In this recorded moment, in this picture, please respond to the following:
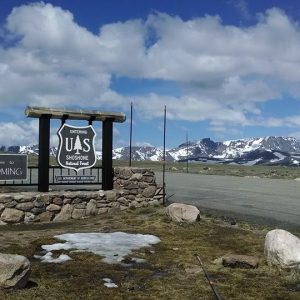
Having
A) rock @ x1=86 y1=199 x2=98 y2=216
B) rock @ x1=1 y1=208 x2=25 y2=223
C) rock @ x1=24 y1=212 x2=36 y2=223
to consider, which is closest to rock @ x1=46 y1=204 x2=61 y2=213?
rock @ x1=24 y1=212 x2=36 y2=223

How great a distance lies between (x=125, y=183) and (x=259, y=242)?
23.3 ft

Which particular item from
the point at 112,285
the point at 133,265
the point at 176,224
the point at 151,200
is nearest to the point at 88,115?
the point at 151,200

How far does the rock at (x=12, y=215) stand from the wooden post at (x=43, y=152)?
1.35m

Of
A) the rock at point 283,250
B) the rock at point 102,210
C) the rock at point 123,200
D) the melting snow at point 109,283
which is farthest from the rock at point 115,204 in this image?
the melting snow at point 109,283

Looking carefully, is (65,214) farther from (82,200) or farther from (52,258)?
(52,258)

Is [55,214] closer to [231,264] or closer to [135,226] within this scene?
[135,226]

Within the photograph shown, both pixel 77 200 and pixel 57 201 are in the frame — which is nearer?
pixel 57 201

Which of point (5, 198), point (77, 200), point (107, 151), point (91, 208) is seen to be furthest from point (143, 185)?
point (5, 198)

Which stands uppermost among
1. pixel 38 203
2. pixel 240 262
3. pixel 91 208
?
pixel 38 203

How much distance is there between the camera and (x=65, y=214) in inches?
635

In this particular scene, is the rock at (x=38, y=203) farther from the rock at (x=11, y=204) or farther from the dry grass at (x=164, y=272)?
the dry grass at (x=164, y=272)

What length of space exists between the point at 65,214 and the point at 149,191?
11.9ft

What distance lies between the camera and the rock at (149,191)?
719 inches

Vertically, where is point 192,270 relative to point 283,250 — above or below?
below
